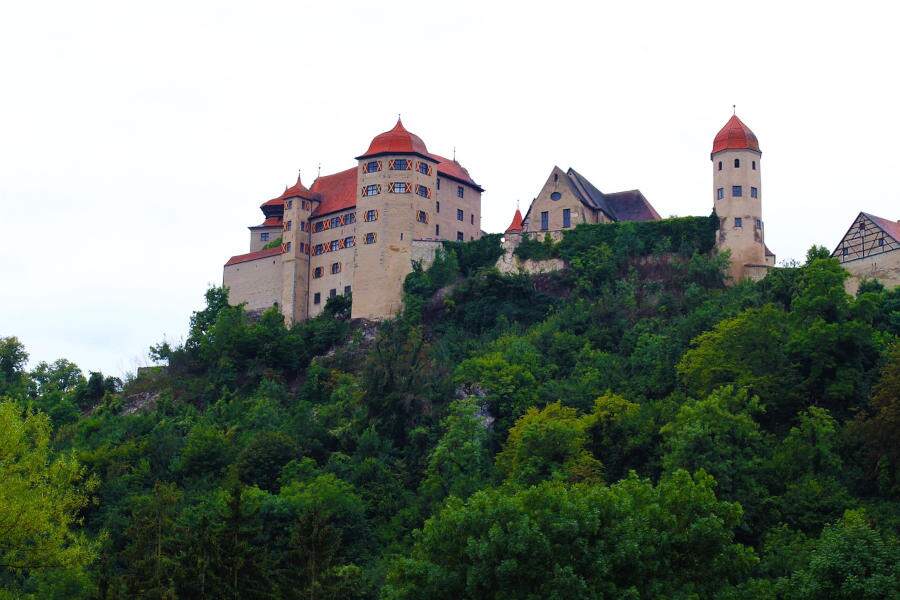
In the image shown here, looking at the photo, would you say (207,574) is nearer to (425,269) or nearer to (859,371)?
(859,371)

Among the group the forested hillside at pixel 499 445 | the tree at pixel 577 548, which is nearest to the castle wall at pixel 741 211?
the forested hillside at pixel 499 445

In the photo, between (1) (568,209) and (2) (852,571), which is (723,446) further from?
(1) (568,209)

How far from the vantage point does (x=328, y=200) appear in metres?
85.8

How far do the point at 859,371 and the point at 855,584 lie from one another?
19.8 metres

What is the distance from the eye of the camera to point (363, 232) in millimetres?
79875

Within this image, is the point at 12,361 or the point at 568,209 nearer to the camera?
the point at 568,209

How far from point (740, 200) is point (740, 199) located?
53mm

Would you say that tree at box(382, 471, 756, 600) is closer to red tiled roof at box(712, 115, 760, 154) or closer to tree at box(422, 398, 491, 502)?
tree at box(422, 398, 491, 502)

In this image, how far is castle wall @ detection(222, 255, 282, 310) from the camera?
84875 mm

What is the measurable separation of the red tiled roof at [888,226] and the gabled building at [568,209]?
12615 millimetres

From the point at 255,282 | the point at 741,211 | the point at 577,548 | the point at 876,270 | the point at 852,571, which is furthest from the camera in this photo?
the point at 255,282

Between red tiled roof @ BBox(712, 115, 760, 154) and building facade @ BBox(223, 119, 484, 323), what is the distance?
15.7 m

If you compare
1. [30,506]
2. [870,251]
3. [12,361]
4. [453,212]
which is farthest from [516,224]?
[30,506]

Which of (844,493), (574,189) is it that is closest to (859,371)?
(844,493)
